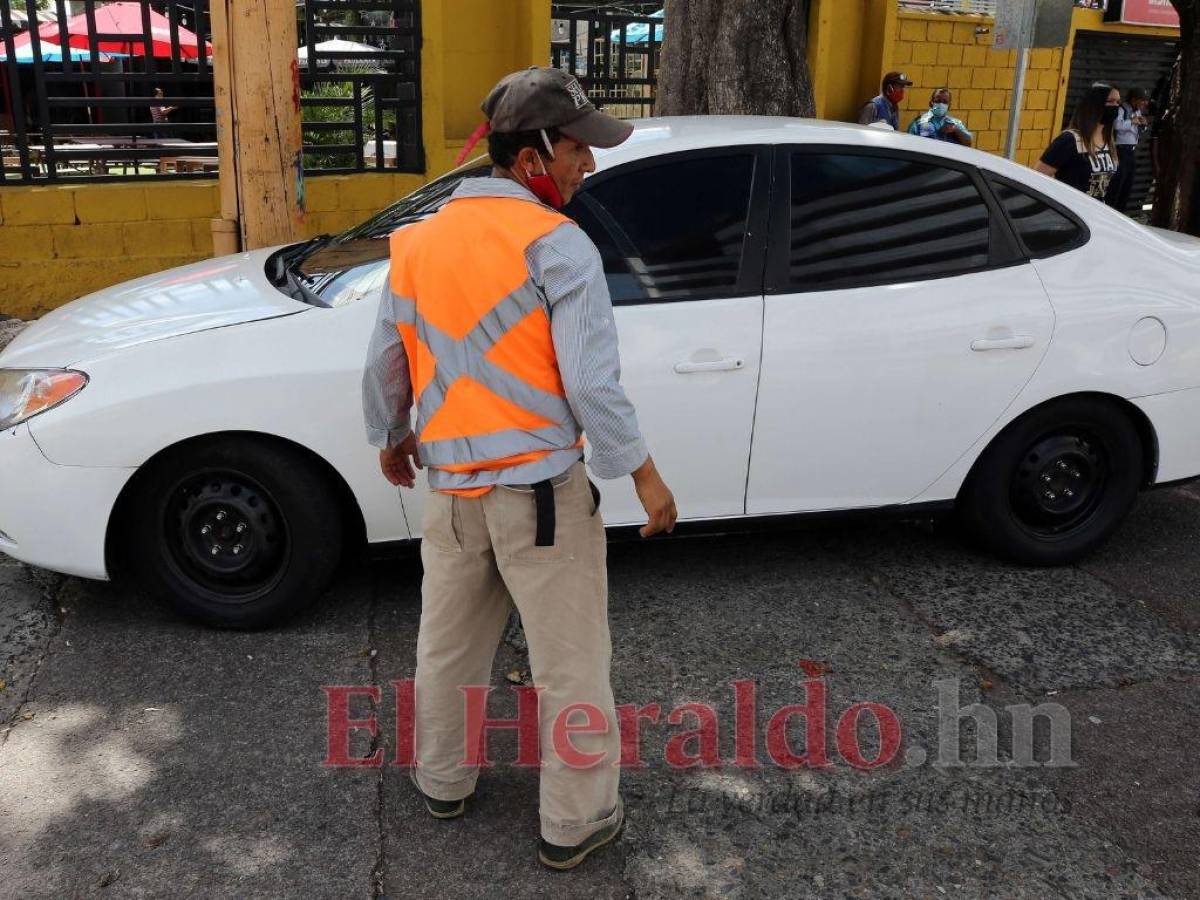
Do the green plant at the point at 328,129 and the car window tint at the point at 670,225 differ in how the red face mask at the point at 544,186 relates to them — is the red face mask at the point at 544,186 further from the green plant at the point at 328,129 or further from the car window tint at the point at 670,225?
the green plant at the point at 328,129

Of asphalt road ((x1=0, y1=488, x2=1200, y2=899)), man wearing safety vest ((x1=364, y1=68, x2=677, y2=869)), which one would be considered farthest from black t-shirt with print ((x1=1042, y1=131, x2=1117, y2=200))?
man wearing safety vest ((x1=364, y1=68, x2=677, y2=869))

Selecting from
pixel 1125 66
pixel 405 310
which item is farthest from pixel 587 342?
pixel 1125 66

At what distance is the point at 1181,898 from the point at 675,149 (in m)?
2.65

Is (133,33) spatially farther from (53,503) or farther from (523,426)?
(523,426)

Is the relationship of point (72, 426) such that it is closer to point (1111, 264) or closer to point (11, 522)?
point (11, 522)

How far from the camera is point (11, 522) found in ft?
12.2

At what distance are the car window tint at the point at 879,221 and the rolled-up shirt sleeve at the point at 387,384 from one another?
1688 mm

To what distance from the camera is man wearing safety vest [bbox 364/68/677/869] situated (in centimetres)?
244

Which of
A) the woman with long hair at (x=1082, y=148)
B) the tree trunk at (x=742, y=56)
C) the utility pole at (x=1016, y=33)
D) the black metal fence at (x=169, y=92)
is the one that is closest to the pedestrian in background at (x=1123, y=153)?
the woman with long hair at (x=1082, y=148)

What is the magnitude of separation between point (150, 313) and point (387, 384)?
161 cm

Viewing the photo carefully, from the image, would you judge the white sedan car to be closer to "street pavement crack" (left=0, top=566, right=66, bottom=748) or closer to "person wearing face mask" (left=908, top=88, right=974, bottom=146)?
"street pavement crack" (left=0, top=566, right=66, bottom=748)

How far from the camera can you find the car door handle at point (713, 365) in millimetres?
3855

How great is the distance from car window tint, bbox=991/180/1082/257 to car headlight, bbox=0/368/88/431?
321 centimetres

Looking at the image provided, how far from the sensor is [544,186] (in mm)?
2555
